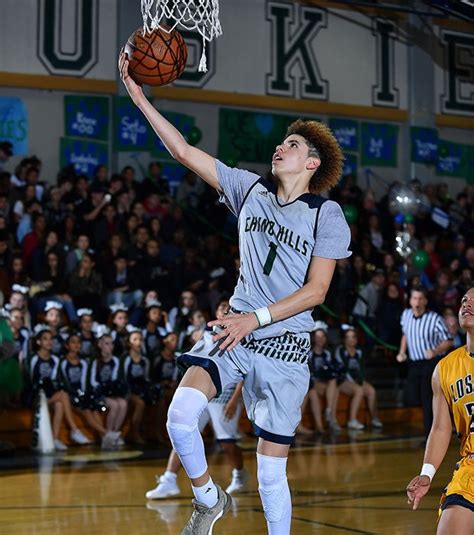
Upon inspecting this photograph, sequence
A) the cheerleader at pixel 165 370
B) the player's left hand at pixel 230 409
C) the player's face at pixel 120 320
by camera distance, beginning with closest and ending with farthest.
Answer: the player's left hand at pixel 230 409, the cheerleader at pixel 165 370, the player's face at pixel 120 320

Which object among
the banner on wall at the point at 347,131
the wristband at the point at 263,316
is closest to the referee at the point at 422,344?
the wristband at the point at 263,316

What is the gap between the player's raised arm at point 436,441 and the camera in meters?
4.70

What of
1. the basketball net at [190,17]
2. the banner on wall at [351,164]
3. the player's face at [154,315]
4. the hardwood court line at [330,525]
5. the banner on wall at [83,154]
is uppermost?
the banner on wall at [351,164]

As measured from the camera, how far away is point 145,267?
13.9m

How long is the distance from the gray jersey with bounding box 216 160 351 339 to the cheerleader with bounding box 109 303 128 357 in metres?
7.00

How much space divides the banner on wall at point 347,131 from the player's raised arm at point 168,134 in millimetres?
14645

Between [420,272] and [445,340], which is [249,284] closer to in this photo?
[445,340]

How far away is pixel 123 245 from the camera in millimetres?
14148

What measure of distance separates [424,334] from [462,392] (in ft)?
20.4

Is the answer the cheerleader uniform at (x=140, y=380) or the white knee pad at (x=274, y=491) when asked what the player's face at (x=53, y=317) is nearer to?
the cheerleader uniform at (x=140, y=380)

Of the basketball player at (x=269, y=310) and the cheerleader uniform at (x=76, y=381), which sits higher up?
the basketball player at (x=269, y=310)

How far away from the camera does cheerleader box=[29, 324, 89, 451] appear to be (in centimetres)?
1132

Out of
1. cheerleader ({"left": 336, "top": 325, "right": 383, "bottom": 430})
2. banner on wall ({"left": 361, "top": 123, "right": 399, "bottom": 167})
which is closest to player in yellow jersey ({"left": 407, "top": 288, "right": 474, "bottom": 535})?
cheerleader ({"left": 336, "top": 325, "right": 383, "bottom": 430})

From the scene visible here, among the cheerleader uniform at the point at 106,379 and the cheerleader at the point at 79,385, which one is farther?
the cheerleader uniform at the point at 106,379
